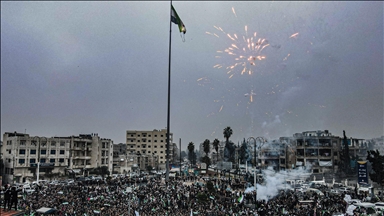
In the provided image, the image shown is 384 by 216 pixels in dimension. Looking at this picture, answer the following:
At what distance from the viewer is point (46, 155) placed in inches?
2267

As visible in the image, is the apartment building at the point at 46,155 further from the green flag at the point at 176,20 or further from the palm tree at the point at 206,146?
the green flag at the point at 176,20

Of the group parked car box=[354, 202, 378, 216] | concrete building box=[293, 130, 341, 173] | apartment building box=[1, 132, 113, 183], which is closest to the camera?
parked car box=[354, 202, 378, 216]

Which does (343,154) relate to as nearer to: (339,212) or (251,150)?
(251,150)

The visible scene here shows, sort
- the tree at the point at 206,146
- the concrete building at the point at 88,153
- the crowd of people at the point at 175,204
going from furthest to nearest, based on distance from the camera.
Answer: the tree at the point at 206,146 → the concrete building at the point at 88,153 → the crowd of people at the point at 175,204

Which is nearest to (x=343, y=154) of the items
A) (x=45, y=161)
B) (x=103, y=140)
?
(x=103, y=140)

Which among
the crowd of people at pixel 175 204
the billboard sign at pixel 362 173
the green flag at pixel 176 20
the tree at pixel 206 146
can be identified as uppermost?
the green flag at pixel 176 20

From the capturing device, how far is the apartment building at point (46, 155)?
53844 millimetres

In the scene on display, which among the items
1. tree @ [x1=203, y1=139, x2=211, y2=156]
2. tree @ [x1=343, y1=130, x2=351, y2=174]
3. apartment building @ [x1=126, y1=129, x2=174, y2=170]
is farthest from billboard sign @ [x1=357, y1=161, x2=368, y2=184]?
apartment building @ [x1=126, y1=129, x2=174, y2=170]

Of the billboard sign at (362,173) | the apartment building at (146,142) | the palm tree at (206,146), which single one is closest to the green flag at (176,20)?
the billboard sign at (362,173)

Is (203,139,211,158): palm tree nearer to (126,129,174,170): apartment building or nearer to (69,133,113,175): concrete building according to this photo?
(126,129,174,170): apartment building

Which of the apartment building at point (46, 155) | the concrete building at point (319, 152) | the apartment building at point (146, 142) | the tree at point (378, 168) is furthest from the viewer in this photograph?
the apartment building at point (146, 142)

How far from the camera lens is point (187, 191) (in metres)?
29.1

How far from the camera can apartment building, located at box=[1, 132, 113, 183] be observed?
53844 mm

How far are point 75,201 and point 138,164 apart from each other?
57527 millimetres
